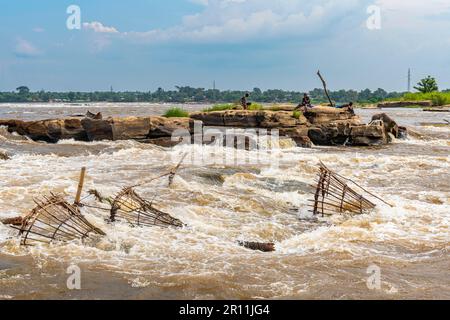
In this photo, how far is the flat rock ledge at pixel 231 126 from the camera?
1923cm

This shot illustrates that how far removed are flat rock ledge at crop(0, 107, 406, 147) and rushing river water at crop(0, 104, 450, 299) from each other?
14.5ft

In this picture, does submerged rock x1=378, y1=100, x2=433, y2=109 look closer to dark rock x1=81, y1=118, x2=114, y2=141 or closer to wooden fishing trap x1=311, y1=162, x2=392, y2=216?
dark rock x1=81, y1=118, x2=114, y2=141

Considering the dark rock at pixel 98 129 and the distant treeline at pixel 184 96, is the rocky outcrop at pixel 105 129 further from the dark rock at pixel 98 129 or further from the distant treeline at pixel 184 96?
the distant treeline at pixel 184 96

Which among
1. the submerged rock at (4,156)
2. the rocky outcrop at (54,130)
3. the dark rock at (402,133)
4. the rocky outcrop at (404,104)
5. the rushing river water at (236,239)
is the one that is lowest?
the rushing river water at (236,239)

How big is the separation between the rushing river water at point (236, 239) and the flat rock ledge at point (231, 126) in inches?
174

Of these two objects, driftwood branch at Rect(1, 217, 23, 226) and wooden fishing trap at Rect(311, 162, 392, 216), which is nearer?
driftwood branch at Rect(1, 217, 23, 226)

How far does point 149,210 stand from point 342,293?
3971 millimetres

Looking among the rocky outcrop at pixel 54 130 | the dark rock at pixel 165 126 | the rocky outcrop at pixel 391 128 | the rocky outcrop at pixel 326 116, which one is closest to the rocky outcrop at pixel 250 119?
the rocky outcrop at pixel 326 116

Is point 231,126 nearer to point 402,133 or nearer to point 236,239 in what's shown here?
point 402,133

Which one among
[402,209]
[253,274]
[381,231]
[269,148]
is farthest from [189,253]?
[269,148]

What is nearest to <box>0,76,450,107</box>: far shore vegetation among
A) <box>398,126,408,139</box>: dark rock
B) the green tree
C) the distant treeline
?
the distant treeline

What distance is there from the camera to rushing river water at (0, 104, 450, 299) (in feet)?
18.7
